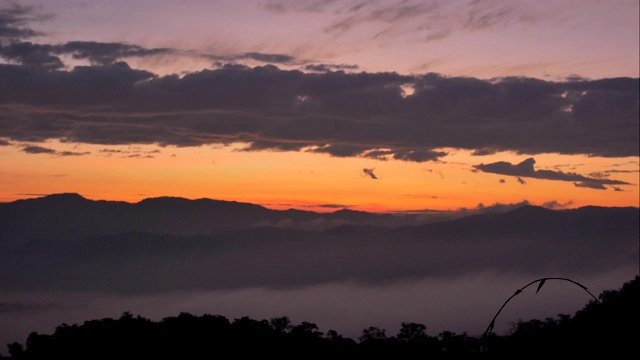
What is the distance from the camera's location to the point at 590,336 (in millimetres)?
90375

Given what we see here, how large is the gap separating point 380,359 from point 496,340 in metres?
19.4

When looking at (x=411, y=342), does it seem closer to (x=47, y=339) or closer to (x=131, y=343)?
(x=131, y=343)

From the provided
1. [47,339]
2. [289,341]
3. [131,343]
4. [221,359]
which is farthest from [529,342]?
[47,339]

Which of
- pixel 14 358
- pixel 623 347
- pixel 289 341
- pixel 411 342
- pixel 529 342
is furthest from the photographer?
pixel 411 342

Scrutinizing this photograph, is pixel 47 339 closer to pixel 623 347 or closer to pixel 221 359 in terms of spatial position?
pixel 221 359

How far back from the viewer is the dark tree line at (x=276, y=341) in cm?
9148

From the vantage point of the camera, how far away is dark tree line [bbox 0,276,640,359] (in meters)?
91.5

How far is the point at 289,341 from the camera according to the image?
110375 millimetres

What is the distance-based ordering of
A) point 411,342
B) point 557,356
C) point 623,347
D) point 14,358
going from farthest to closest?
point 411,342 → point 14,358 → point 557,356 → point 623,347

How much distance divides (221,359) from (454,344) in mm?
42110

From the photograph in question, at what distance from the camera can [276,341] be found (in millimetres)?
108000

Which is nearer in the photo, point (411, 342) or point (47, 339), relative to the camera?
point (47, 339)

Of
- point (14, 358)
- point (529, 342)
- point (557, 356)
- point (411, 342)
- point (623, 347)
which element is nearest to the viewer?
point (623, 347)

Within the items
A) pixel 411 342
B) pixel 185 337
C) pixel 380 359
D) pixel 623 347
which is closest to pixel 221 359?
pixel 185 337
